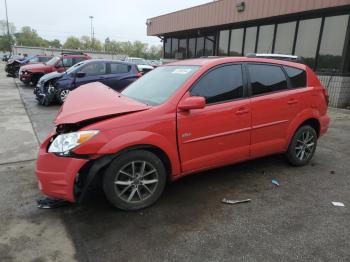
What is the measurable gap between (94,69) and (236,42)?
7495 mm

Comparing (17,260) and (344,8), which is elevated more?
(344,8)

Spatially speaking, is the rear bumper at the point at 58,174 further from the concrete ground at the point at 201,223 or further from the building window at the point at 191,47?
the building window at the point at 191,47

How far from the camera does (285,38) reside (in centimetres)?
1194

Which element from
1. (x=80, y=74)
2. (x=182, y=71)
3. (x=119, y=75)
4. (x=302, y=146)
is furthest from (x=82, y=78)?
(x=302, y=146)

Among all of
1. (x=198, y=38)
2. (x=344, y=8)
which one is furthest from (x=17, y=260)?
(x=198, y=38)

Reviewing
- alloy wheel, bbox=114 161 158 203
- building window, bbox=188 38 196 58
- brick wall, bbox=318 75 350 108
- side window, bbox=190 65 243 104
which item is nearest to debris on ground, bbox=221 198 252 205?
alloy wheel, bbox=114 161 158 203

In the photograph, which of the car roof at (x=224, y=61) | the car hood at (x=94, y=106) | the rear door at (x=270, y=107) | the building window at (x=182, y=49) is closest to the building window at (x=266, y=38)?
the building window at (x=182, y=49)

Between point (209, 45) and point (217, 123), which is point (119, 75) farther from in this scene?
point (209, 45)

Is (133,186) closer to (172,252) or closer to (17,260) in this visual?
(172,252)

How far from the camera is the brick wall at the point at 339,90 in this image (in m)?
9.80

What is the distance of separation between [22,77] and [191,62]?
13412 millimetres

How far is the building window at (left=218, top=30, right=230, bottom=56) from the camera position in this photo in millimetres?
15323

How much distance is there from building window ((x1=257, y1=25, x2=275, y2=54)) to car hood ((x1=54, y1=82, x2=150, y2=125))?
10.5 m

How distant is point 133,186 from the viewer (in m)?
3.25
